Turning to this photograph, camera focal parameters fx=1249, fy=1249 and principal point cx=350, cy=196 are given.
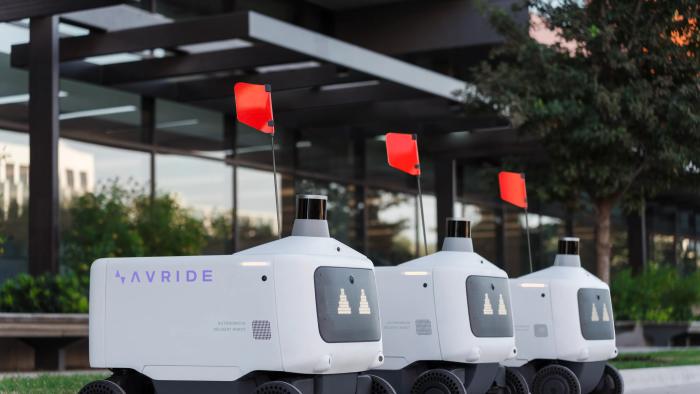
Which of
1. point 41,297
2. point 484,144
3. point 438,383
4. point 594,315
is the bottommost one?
point 438,383

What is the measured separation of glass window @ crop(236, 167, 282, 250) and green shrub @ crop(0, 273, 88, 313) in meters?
7.30

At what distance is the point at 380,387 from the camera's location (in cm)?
780

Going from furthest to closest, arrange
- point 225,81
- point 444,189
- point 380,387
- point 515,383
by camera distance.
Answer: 1. point 444,189
2. point 225,81
3. point 515,383
4. point 380,387

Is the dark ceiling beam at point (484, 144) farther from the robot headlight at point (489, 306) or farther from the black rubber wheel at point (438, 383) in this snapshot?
the black rubber wheel at point (438, 383)

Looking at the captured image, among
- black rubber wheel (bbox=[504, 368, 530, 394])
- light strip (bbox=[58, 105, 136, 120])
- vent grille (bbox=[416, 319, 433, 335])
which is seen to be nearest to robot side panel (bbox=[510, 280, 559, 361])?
black rubber wheel (bbox=[504, 368, 530, 394])

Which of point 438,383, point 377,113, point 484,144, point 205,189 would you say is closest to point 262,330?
point 438,383

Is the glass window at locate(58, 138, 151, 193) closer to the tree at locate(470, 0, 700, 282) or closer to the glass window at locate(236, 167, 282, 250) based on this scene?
the glass window at locate(236, 167, 282, 250)

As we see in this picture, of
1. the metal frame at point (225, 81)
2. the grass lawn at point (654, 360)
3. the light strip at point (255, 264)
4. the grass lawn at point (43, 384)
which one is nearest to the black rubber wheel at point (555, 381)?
the grass lawn at point (43, 384)

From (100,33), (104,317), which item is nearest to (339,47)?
(100,33)

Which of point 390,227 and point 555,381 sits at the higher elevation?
point 390,227

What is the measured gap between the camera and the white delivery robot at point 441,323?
8.84m

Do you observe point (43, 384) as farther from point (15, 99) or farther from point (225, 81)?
point (225, 81)

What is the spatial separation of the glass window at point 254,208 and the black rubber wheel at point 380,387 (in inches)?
558

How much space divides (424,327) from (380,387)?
1.16 meters
